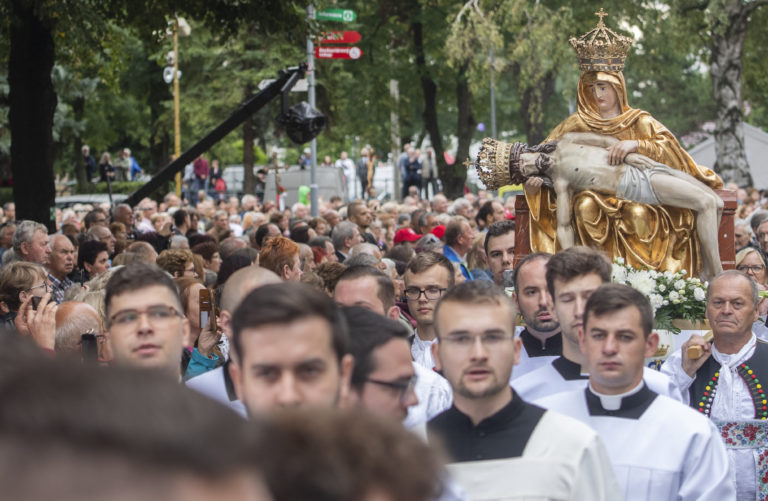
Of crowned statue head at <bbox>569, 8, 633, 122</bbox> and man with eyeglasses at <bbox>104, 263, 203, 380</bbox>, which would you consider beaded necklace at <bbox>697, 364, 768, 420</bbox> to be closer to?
man with eyeglasses at <bbox>104, 263, 203, 380</bbox>

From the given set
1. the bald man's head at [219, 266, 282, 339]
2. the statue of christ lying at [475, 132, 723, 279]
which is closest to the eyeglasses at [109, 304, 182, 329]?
the bald man's head at [219, 266, 282, 339]

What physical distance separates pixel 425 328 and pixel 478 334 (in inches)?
114

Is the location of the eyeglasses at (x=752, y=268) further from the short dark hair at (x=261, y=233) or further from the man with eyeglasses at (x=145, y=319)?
the man with eyeglasses at (x=145, y=319)

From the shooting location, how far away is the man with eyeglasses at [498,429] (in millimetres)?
3436

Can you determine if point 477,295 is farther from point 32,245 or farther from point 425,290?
point 32,245

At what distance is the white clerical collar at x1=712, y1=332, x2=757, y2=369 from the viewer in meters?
6.11

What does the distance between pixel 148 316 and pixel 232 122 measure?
1014cm

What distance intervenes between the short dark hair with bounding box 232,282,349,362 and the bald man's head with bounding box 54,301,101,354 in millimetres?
2923

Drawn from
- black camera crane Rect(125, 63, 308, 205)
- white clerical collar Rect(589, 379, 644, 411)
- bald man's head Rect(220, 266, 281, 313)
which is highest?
black camera crane Rect(125, 63, 308, 205)

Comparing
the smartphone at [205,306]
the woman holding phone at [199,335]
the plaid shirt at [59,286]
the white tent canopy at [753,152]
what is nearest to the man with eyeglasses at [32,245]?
the plaid shirt at [59,286]

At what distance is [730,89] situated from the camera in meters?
25.4

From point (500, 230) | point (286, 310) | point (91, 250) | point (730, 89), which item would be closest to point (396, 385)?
point (286, 310)

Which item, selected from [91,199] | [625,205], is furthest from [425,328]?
[91,199]

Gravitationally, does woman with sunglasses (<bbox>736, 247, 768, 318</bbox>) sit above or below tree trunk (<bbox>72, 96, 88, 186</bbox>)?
below
